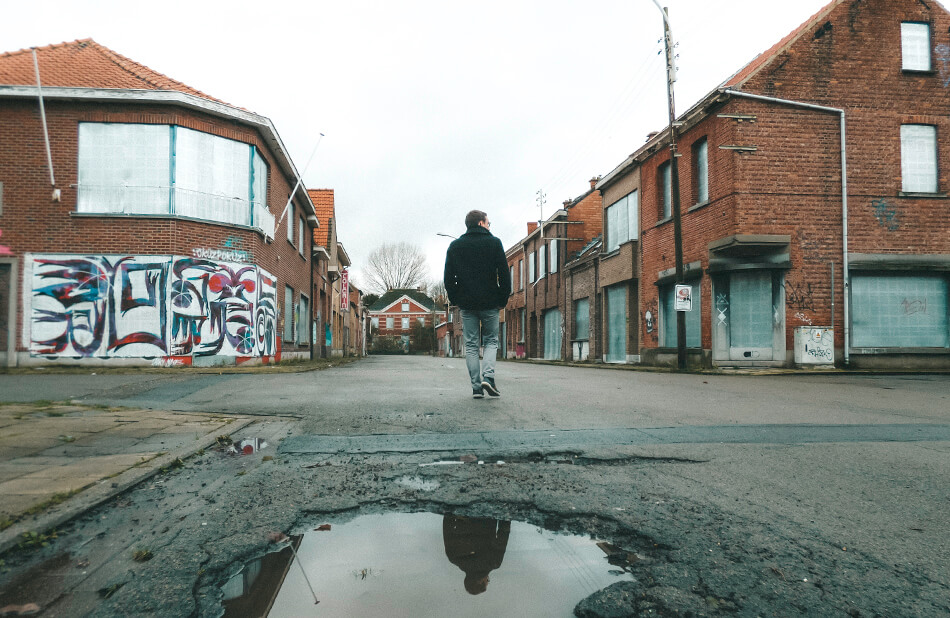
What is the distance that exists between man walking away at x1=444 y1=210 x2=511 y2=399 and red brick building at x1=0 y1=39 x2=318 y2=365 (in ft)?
31.2

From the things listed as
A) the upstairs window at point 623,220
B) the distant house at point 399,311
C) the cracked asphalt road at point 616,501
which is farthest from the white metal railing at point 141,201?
the distant house at point 399,311

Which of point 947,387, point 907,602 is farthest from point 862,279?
point 907,602

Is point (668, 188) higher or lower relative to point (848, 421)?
higher

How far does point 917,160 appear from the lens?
1619cm

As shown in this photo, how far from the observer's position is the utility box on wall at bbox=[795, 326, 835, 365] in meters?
15.3

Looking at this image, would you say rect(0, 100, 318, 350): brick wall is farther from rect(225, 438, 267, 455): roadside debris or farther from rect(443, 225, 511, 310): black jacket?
rect(225, 438, 267, 455): roadside debris

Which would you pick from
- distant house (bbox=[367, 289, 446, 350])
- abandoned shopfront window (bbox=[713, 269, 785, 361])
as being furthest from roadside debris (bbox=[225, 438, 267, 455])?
distant house (bbox=[367, 289, 446, 350])

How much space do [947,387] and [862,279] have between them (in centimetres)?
674

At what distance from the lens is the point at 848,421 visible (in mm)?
5238

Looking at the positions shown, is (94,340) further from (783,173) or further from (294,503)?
(783,173)

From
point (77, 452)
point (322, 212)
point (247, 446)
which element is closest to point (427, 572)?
point (247, 446)

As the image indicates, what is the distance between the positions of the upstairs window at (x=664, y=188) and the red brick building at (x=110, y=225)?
1256 cm

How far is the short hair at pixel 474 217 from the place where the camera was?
7137mm

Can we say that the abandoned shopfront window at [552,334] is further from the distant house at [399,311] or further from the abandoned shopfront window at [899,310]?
the distant house at [399,311]
